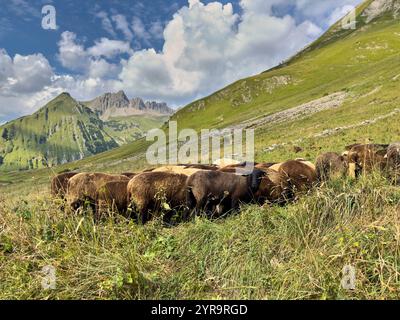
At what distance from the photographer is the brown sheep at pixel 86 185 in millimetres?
11250

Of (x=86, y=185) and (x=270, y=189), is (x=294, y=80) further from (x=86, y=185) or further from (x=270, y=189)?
(x=86, y=185)

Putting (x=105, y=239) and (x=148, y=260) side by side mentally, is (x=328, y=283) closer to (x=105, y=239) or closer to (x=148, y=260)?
(x=148, y=260)

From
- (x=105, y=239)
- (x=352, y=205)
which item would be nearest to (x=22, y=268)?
(x=105, y=239)

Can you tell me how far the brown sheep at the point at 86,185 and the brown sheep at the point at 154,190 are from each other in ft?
3.58

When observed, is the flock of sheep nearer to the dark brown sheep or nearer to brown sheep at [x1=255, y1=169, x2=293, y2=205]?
brown sheep at [x1=255, y1=169, x2=293, y2=205]

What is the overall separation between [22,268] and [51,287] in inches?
32.1

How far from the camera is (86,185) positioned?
39.0ft

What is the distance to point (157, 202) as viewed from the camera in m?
10.5

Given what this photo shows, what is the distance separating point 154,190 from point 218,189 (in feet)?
6.37

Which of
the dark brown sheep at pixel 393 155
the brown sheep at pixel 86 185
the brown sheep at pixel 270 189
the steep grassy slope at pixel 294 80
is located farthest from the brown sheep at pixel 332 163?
the steep grassy slope at pixel 294 80

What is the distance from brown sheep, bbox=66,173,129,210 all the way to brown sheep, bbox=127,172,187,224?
43.0 inches

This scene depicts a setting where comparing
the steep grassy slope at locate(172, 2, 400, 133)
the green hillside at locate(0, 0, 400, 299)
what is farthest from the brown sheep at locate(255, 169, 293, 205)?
the steep grassy slope at locate(172, 2, 400, 133)

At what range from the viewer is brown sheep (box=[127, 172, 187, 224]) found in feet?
35.4
